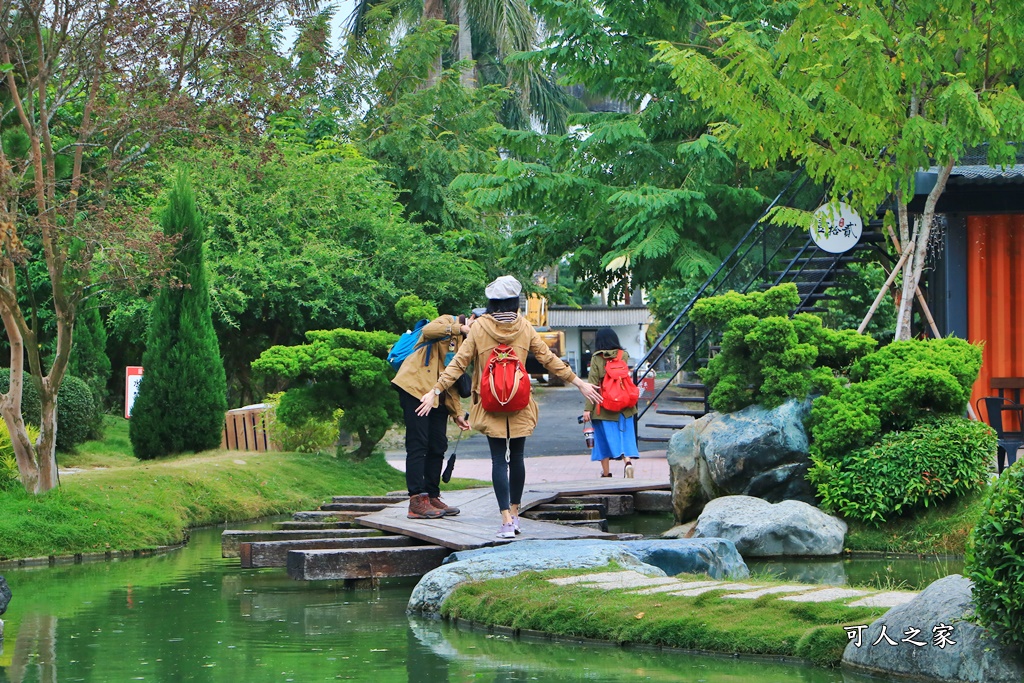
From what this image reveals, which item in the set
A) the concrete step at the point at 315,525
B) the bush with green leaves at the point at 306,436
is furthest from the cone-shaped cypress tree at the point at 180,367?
the concrete step at the point at 315,525

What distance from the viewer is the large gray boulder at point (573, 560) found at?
841cm

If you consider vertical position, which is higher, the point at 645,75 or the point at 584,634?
the point at 645,75

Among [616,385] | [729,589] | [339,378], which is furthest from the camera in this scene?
[339,378]

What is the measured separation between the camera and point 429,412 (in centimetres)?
1034

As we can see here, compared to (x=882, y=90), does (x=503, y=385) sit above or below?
below

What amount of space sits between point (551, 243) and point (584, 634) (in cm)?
1577

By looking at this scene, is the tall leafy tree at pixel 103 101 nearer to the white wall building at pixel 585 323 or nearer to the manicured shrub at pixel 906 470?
the manicured shrub at pixel 906 470

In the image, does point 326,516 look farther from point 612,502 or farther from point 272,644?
point 272,644

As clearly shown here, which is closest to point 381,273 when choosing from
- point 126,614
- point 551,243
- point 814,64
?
point 551,243

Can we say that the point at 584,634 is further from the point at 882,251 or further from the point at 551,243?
the point at 551,243

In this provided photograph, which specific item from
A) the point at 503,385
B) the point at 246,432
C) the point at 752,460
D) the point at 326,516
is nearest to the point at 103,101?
the point at 326,516

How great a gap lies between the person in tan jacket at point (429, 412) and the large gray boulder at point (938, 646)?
469cm

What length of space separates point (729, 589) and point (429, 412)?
11.4 feet

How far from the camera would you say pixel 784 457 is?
456 inches
